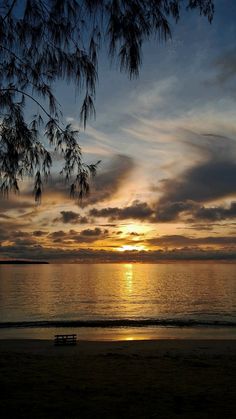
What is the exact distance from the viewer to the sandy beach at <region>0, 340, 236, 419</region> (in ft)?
25.6

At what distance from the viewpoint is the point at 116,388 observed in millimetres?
9898

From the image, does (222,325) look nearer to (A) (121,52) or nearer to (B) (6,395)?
(B) (6,395)

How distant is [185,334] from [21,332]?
1423 cm

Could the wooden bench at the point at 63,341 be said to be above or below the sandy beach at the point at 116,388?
below

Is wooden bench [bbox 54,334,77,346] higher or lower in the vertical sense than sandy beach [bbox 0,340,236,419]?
lower

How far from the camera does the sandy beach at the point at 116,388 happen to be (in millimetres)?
7797

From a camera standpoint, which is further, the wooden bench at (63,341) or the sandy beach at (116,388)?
the wooden bench at (63,341)

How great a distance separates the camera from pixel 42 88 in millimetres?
7324

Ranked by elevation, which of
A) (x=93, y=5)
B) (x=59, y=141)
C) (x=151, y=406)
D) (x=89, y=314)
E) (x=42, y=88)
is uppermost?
(x=93, y=5)

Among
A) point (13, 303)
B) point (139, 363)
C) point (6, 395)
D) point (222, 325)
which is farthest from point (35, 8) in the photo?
point (13, 303)

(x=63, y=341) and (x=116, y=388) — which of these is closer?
(x=116, y=388)

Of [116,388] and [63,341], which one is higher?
[116,388]

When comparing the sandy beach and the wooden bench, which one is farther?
the wooden bench

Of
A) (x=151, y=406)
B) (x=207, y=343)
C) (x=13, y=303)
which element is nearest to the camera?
(x=151, y=406)
